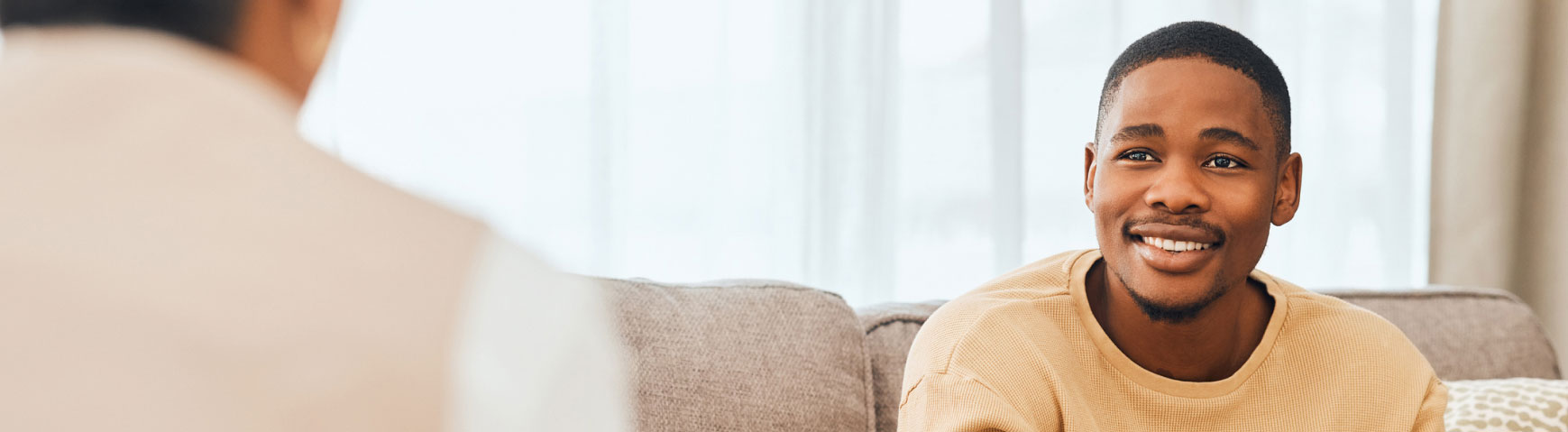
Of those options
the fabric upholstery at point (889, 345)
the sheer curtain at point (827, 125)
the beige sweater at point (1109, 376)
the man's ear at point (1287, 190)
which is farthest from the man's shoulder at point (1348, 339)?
the sheer curtain at point (827, 125)

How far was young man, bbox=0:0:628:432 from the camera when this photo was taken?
385mm

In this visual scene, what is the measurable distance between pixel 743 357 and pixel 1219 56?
70cm

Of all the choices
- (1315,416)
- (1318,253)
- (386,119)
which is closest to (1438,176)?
(1318,253)

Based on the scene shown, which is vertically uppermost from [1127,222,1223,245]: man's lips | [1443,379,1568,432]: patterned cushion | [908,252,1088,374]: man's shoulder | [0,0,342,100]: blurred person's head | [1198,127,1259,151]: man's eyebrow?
[0,0,342,100]: blurred person's head

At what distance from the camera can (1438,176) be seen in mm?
2857

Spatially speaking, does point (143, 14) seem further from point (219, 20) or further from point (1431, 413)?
point (1431, 413)

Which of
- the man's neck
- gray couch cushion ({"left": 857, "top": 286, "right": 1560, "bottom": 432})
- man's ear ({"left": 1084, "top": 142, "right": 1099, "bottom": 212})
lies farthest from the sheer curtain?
the man's neck

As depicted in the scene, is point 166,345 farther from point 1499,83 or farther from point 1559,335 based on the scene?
point 1559,335

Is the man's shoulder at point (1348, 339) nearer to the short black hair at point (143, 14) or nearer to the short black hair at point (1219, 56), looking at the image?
the short black hair at point (1219, 56)

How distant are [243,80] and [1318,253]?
9.30 feet

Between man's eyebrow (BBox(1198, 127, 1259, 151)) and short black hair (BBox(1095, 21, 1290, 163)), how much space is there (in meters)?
0.07

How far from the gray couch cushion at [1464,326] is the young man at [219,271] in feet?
→ 4.85

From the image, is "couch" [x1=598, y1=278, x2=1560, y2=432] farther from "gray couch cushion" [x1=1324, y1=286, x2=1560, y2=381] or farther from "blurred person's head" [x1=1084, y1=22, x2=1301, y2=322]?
"blurred person's head" [x1=1084, y1=22, x2=1301, y2=322]

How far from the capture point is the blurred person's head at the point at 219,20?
44 cm
